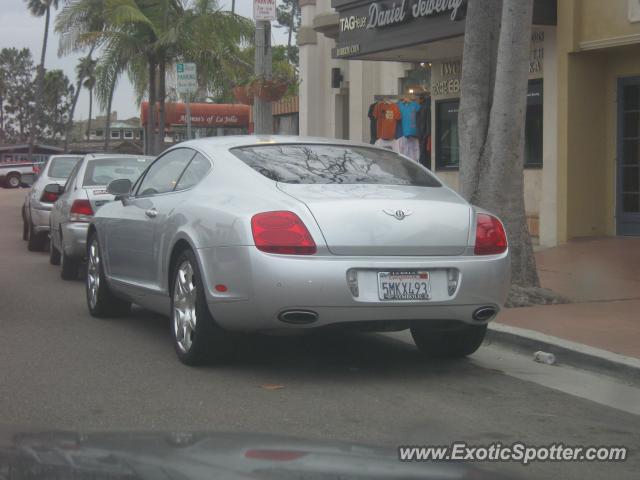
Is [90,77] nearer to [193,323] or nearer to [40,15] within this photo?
[40,15]

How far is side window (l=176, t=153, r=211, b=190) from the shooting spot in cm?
733

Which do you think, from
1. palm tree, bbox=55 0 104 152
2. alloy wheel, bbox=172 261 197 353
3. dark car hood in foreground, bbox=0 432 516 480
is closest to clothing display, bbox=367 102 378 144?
palm tree, bbox=55 0 104 152

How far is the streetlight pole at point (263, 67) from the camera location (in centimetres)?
1688

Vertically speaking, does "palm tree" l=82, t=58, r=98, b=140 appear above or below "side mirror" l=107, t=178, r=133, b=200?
above

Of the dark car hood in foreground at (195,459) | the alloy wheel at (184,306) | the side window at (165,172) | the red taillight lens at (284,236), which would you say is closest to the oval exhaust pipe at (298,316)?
the red taillight lens at (284,236)

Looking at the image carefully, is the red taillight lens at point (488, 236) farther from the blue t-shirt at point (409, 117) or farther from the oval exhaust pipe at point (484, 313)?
the blue t-shirt at point (409, 117)

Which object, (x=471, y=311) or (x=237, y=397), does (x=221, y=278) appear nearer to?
(x=237, y=397)

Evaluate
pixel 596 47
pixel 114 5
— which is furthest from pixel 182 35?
pixel 596 47

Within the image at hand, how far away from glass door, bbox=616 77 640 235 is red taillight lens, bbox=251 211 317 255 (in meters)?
9.85

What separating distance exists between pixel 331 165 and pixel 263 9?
9.70 meters

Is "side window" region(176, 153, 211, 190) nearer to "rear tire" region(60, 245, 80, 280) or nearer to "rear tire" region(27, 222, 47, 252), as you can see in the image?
"rear tire" region(60, 245, 80, 280)

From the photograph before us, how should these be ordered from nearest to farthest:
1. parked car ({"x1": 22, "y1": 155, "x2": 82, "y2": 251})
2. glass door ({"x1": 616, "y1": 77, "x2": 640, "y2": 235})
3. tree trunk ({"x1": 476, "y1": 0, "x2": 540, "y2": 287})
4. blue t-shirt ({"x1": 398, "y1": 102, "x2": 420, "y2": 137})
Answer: tree trunk ({"x1": 476, "y1": 0, "x2": 540, "y2": 287}), glass door ({"x1": 616, "y1": 77, "x2": 640, "y2": 235}), parked car ({"x1": 22, "y1": 155, "x2": 82, "y2": 251}), blue t-shirt ({"x1": 398, "y1": 102, "x2": 420, "y2": 137})

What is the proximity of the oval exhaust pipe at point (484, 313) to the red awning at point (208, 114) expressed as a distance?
3629 centimetres

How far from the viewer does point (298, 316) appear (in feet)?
20.2
